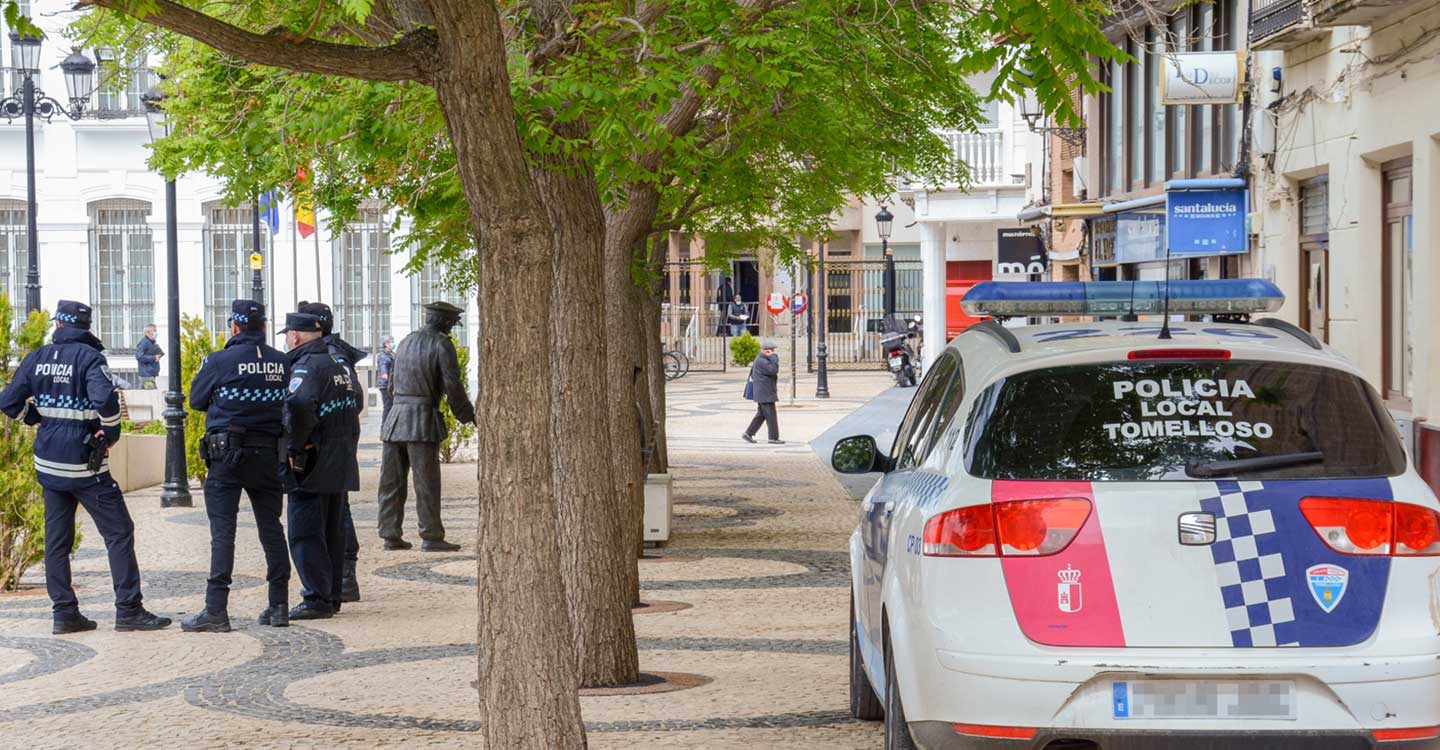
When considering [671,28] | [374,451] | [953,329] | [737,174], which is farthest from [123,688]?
[953,329]

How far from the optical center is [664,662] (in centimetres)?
1015

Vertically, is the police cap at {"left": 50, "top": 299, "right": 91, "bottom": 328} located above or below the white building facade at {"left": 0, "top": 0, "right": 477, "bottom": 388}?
below

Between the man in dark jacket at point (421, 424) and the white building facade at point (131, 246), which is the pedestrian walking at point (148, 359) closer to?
the white building facade at point (131, 246)

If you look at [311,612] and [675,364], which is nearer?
[311,612]

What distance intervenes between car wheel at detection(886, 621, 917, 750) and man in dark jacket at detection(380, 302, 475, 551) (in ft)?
30.7

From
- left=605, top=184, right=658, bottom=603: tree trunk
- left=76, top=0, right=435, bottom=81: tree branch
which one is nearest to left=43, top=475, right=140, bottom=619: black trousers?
left=605, top=184, right=658, bottom=603: tree trunk

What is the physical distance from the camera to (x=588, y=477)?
952 cm

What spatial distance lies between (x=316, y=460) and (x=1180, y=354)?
7303mm

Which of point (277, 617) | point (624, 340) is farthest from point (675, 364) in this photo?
point (277, 617)

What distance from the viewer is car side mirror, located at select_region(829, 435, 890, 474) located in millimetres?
7328

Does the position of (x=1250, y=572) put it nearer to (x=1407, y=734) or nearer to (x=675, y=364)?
(x=1407, y=734)

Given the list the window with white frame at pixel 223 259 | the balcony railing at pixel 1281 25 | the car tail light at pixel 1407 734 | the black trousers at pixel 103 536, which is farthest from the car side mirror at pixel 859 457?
the window with white frame at pixel 223 259

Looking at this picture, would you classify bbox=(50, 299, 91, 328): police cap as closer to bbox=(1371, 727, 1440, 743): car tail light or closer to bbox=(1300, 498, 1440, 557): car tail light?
bbox=(1300, 498, 1440, 557): car tail light

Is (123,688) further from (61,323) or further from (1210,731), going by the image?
(1210,731)
